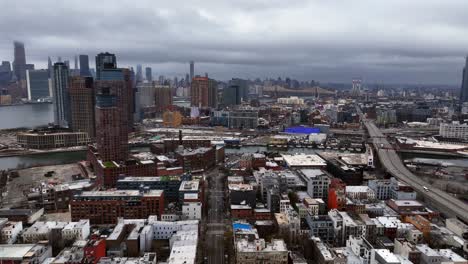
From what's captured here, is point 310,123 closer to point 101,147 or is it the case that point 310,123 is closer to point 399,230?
point 101,147

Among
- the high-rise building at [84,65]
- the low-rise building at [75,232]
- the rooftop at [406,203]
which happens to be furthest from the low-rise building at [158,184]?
the high-rise building at [84,65]

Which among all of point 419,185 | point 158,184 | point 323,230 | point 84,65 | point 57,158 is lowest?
point 57,158

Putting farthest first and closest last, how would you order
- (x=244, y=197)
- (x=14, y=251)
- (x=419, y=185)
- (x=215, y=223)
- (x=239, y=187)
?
(x=419, y=185) → (x=239, y=187) → (x=244, y=197) → (x=215, y=223) → (x=14, y=251)

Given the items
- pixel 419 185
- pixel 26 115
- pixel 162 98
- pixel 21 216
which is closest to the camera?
pixel 21 216

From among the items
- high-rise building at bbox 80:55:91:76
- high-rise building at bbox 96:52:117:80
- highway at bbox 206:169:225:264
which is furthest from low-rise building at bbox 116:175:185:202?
high-rise building at bbox 80:55:91:76

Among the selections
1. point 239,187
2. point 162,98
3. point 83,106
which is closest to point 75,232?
point 239,187

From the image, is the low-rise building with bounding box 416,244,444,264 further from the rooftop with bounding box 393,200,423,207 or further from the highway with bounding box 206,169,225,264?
the highway with bounding box 206,169,225,264

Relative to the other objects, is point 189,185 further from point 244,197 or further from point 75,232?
point 75,232
